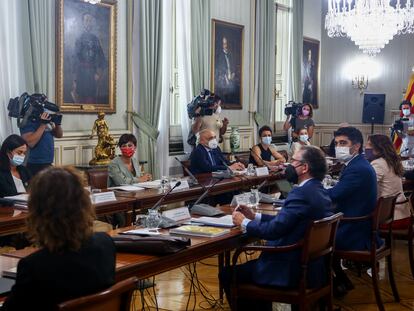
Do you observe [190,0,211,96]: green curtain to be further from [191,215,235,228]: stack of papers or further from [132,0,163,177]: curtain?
[191,215,235,228]: stack of papers

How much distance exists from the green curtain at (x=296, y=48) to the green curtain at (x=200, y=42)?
2.91 metres

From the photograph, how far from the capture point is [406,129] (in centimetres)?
1001

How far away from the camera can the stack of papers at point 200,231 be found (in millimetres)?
3311

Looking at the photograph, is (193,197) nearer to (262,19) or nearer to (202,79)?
(202,79)

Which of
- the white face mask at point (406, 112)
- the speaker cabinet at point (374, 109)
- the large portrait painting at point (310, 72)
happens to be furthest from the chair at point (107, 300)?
the speaker cabinet at point (374, 109)

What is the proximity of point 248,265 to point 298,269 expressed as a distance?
1.16ft

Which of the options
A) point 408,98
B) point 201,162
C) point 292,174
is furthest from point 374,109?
point 292,174

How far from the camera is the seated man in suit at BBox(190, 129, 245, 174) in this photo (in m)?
6.66

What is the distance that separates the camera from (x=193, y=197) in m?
5.12

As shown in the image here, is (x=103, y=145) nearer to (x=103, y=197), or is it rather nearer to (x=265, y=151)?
(x=265, y=151)

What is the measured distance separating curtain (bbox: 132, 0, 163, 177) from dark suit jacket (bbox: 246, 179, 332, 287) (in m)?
4.78

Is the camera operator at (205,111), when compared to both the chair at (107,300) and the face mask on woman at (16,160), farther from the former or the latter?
the chair at (107,300)

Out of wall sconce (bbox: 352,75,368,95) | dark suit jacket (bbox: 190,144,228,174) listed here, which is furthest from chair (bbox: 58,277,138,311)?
wall sconce (bbox: 352,75,368,95)

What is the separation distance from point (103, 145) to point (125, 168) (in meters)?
1.36
